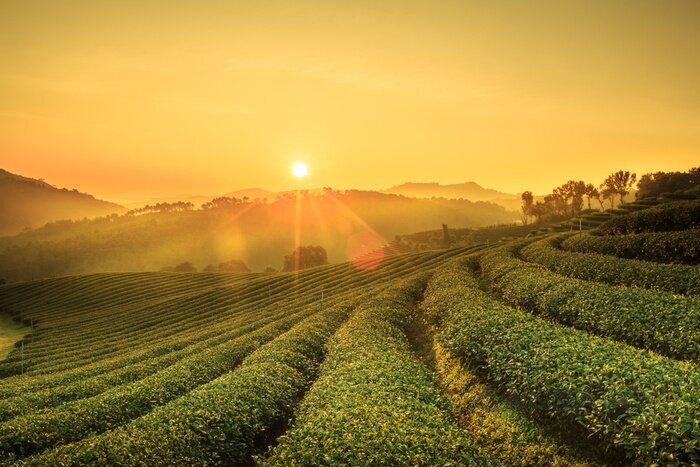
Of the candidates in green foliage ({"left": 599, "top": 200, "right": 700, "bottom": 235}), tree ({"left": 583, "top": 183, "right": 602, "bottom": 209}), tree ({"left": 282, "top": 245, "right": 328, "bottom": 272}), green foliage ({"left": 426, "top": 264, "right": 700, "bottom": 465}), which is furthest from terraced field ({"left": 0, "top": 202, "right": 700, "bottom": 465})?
tree ({"left": 583, "top": 183, "right": 602, "bottom": 209})

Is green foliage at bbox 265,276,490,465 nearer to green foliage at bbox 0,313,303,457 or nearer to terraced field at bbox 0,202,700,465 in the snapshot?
terraced field at bbox 0,202,700,465

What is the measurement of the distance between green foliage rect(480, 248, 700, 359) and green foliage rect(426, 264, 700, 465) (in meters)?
3.67

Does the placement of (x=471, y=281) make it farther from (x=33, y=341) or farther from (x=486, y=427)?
(x=33, y=341)

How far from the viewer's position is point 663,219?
157 ft

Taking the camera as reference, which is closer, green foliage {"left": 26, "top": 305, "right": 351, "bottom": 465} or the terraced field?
the terraced field

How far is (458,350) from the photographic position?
23.8 metres

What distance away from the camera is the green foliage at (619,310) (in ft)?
64.7

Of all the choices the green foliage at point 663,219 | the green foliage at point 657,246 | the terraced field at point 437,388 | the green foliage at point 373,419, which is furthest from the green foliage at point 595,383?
the green foliage at point 663,219

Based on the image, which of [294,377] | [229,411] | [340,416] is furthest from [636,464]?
[294,377]

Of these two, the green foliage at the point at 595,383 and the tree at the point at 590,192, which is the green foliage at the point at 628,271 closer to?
the green foliage at the point at 595,383

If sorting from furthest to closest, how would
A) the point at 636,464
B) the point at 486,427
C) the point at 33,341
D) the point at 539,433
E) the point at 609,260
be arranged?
the point at 33,341 < the point at 609,260 < the point at 486,427 < the point at 539,433 < the point at 636,464

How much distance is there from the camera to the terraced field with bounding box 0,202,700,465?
13.3m

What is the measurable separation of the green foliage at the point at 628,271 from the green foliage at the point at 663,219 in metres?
12.9

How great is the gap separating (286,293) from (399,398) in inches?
2365
